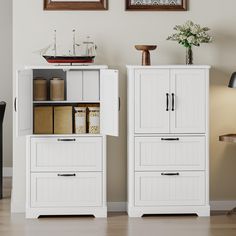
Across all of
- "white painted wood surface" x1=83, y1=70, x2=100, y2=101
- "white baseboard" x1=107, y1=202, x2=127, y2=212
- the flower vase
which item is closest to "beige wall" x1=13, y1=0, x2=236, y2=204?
"white baseboard" x1=107, y1=202, x2=127, y2=212

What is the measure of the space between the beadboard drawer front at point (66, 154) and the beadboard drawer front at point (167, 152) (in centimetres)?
34

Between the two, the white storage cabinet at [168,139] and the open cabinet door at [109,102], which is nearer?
the open cabinet door at [109,102]

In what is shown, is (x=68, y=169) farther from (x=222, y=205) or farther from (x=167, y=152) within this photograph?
(x=222, y=205)

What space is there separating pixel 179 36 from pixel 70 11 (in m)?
0.95

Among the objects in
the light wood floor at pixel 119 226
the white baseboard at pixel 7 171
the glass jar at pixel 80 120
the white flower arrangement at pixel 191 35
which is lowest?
the light wood floor at pixel 119 226

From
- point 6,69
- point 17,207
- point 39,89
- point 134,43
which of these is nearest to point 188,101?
point 134,43

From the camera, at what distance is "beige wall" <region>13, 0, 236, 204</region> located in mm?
6398

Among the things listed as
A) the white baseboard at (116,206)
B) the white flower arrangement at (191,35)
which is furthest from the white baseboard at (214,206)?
the white flower arrangement at (191,35)

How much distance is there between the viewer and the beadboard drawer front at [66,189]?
6.12 metres

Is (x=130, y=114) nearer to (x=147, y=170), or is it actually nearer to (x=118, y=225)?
(x=147, y=170)

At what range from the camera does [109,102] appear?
6.07 m

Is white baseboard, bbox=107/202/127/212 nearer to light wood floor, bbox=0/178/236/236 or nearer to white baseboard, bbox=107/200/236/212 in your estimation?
white baseboard, bbox=107/200/236/212

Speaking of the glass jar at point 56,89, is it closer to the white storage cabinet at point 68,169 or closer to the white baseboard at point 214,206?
the white storage cabinet at point 68,169

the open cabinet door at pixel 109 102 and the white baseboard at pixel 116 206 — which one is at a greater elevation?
the open cabinet door at pixel 109 102
